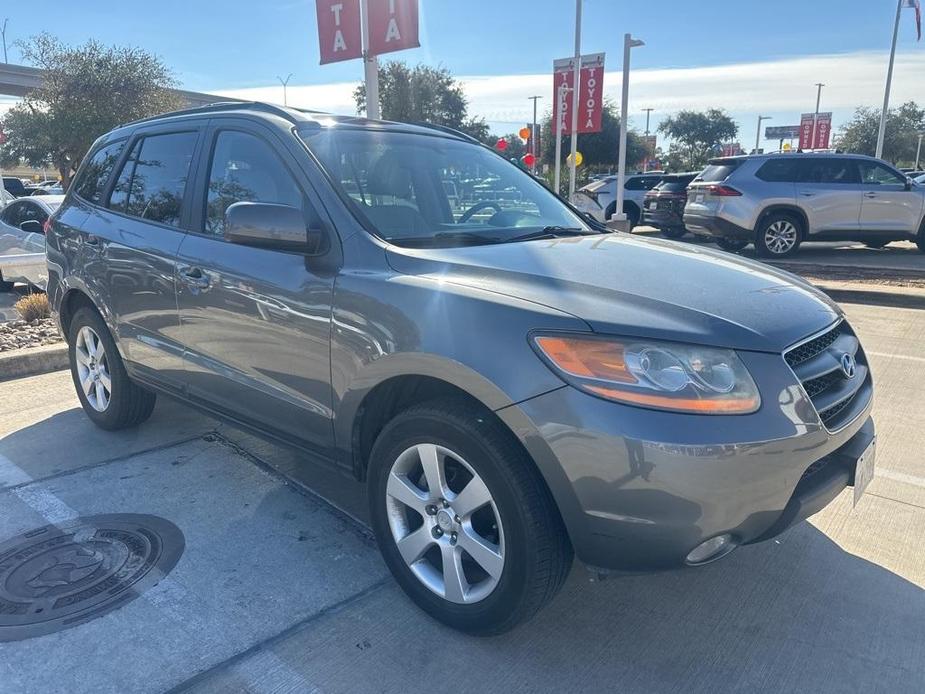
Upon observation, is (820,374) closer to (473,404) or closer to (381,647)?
(473,404)

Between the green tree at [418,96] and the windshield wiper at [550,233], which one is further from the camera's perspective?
the green tree at [418,96]

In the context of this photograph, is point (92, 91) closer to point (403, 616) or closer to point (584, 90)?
point (584, 90)

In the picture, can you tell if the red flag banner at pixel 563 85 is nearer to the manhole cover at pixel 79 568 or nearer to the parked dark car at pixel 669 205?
the parked dark car at pixel 669 205

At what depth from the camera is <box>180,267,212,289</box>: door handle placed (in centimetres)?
326

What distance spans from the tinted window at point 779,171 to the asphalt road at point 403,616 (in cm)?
965

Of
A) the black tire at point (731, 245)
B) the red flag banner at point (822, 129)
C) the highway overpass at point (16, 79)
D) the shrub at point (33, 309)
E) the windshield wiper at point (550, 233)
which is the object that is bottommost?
the black tire at point (731, 245)

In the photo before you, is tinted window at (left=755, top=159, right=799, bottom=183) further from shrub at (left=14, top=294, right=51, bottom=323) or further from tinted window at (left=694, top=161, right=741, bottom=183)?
shrub at (left=14, top=294, right=51, bottom=323)

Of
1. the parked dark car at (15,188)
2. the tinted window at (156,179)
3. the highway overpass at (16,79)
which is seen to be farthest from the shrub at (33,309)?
the highway overpass at (16,79)

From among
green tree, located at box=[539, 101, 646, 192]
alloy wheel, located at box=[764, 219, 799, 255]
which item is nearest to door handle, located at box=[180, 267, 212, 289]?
alloy wheel, located at box=[764, 219, 799, 255]

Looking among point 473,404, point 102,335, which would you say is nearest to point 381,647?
point 473,404

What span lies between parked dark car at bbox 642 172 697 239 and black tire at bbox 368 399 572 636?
14319mm

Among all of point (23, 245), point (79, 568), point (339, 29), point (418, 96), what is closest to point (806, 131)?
point (418, 96)

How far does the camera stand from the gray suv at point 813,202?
1216 cm

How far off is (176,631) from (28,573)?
2.76ft
